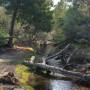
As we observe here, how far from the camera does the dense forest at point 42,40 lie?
2480 cm

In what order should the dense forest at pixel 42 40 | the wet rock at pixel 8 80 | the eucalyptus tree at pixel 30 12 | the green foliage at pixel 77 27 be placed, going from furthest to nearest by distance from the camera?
the eucalyptus tree at pixel 30 12
the green foliage at pixel 77 27
the dense forest at pixel 42 40
the wet rock at pixel 8 80

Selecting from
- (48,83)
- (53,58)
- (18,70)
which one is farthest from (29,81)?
(53,58)

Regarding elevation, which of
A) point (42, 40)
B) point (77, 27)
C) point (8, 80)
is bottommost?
point (42, 40)

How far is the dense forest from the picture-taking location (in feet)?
81.4

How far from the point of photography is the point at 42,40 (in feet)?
191

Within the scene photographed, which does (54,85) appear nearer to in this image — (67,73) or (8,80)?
(67,73)

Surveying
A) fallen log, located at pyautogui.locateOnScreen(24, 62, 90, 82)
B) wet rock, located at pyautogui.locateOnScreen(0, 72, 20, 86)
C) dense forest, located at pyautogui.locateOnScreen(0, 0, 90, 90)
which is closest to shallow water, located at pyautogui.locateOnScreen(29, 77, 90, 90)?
fallen log, located at pyautogui.locateOnScreen(24, 62, 90, 82)

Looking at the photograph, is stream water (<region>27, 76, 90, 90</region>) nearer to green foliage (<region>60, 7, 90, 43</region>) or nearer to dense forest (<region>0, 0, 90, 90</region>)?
dense forest (<region>0, 0, 90, 90</region>)

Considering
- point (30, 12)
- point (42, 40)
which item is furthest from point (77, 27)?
point (42, 40)

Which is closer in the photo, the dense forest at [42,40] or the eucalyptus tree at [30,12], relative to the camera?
the dense forest at [42,40]

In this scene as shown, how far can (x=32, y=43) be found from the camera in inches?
2080

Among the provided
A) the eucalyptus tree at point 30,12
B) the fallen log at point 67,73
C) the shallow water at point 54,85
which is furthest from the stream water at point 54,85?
the eucalyptus tree at point 30,12

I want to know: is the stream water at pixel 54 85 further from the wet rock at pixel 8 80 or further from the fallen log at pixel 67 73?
the wet rock at pixel 8 80

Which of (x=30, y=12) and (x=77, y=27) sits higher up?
(x=30, y=12)
